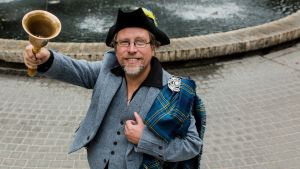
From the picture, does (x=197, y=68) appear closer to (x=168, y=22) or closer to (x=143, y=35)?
(x=168, y=22)

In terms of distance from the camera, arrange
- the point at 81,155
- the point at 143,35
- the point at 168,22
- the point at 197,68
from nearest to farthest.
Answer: the point at 143,35
the point at 81,155
the point at 197,68
the point at 168,22

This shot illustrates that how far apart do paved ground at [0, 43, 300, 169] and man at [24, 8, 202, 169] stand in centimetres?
179

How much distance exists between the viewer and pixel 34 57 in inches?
71.7

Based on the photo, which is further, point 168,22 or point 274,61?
point 168,22

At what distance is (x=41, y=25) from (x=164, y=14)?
6.48 metres

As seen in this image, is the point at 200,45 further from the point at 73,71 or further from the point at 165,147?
the point at 165,147

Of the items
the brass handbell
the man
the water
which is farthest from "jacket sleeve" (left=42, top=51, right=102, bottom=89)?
the water

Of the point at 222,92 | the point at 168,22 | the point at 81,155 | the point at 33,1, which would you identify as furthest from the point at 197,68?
the point at 33,1

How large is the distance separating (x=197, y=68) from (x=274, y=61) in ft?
3.97

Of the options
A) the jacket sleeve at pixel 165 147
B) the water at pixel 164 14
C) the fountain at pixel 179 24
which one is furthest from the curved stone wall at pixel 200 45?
the jacket sleeve at pixel 165 147

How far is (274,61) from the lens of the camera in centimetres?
603

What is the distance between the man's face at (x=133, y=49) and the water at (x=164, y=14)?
16.2 feet

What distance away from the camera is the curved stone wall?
5504 millimetres

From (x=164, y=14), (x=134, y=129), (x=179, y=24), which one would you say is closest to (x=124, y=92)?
(x=134, y=129)
